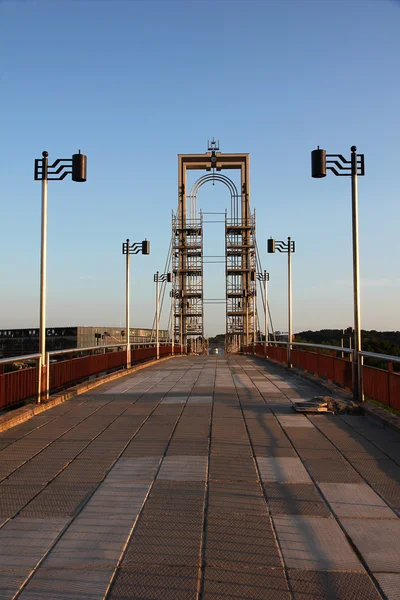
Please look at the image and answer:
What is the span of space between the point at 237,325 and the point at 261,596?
48.0 metres

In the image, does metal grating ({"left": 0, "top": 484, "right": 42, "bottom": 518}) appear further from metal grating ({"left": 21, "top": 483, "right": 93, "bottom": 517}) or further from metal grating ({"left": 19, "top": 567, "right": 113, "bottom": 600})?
metal grating ({"left": 19, "top": 567, "right": 113, "bottom": 600})

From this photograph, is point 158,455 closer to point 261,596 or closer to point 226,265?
point 261,596

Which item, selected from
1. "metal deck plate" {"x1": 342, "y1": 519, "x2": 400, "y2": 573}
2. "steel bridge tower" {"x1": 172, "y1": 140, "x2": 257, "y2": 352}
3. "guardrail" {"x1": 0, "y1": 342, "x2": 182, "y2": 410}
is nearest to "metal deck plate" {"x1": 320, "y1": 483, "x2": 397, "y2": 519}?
"metal deck plate" {"x1": 342, "y1": 519, "x2": 400, "y2": 573}

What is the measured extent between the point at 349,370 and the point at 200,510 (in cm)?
777

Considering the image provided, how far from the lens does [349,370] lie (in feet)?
38.3

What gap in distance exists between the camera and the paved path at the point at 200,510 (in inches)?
128

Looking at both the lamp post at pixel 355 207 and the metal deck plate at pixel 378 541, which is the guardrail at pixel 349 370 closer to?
the lamp post at pixel 355 207

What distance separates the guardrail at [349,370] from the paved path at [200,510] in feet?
2.49

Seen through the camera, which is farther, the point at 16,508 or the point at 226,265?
the point at 226,265

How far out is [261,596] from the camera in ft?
10.2

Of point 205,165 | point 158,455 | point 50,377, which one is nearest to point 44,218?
point 50,377

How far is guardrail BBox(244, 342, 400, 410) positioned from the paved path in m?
0.76

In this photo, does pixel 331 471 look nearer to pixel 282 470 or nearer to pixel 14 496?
pixel 282 470

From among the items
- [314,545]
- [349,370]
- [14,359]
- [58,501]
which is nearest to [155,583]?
[314,545]
